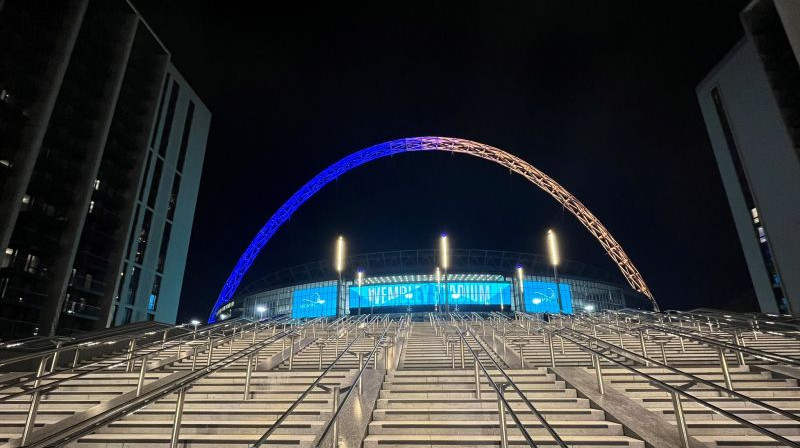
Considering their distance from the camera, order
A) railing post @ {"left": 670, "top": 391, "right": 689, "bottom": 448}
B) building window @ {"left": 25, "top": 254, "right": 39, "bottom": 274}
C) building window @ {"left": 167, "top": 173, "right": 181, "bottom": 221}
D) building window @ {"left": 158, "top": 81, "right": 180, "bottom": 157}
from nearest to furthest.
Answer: railing post @ {"left": 670, "top": 391, "right": 689, "bottom": 448}
building window @ {"left": 25, "top": 254, "right": 39, "bottom": 274}
building window @ {"left": 158, "top": 81, "right": 180, "bottom": 157}
building window @ {"left": 167, "top": 173, "right": 181, "bottom": 221}

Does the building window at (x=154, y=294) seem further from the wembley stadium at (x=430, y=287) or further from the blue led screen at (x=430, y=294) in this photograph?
the blue led screen at (x=430, y=294)

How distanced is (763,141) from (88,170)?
51.5 meters

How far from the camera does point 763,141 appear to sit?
33625 mm

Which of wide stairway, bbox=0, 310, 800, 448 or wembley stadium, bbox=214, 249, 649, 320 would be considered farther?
wembley stadium, bbox=214, 249, 649, 320

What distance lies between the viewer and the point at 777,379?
7828 millimetres

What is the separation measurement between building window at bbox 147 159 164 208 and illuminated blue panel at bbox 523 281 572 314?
51.8m

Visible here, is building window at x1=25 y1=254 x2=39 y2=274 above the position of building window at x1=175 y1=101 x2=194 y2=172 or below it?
below

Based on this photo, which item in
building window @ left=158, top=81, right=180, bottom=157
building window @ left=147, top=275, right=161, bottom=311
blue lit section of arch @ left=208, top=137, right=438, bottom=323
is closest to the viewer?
building window @ left=147, top=275, right=161, bottom=311

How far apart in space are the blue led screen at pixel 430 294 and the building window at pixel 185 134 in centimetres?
3280

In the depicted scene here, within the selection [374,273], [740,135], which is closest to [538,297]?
[374,273]

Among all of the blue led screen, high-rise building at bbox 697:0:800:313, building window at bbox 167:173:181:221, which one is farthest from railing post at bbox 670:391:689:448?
the blue led screen

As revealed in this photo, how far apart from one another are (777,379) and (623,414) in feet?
15.0

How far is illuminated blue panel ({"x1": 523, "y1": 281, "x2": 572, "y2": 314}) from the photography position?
6562 cm

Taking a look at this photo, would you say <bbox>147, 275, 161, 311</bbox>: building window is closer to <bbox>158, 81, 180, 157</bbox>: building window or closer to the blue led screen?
<bbox>158, 81, 180, 157</bbox>: building window
